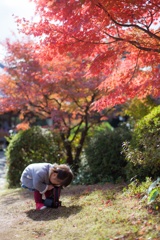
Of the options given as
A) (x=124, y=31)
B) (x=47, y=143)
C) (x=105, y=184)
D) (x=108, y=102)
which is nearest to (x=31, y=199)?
(x=105, y=184)

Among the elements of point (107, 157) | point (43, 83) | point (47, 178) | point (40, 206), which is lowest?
point (40, 206)

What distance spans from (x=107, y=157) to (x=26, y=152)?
2.47m

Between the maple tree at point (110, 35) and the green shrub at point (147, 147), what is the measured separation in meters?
0.60

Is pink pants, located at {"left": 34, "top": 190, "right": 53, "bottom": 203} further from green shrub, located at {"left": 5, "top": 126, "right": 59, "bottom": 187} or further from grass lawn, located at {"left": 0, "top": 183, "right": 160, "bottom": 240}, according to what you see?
green shrub, located at {"left": 5, "top": 126, "right": 59, "bottom": 187}

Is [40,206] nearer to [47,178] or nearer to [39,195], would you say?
[39,195]

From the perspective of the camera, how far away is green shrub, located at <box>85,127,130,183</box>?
7883mm

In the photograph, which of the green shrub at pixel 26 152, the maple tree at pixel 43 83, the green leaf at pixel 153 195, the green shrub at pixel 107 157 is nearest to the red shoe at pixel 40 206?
the green leaf at pixel 153 195

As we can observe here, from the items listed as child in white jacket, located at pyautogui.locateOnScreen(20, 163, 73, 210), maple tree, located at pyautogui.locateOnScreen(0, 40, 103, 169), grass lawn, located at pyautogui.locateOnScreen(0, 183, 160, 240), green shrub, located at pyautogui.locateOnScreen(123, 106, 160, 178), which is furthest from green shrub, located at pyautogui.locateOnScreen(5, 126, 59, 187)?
child in white jacket, located at pyautogui.locateOnScreen(20, 163, 73, 210)

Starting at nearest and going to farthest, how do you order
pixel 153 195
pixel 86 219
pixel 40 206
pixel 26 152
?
1. pixel 153 195
2. pixel 86 219
3. pixel 40 206
4. pixel 26 152

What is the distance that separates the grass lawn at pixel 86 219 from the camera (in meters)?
4.08

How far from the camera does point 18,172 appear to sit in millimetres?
9312

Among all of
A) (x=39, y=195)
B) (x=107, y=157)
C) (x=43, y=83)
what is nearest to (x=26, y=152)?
(x=43, y=83)

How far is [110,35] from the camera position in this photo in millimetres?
5977

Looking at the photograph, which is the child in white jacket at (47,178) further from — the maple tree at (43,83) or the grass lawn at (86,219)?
the maple tree at (43,83)
